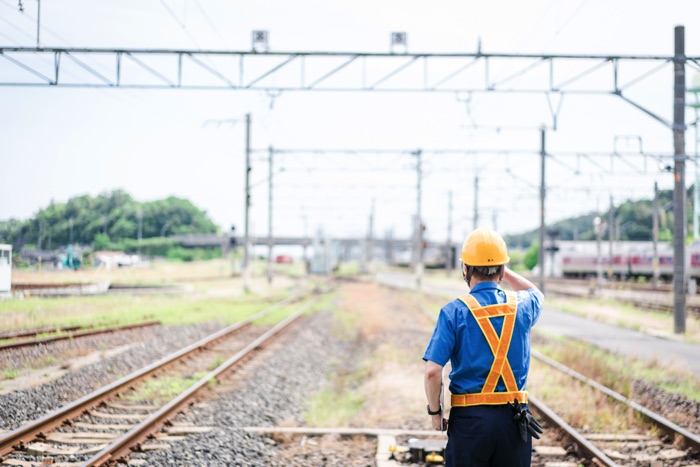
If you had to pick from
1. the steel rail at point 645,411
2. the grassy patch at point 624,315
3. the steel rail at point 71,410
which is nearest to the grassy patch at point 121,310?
the steel rail at point 71,410

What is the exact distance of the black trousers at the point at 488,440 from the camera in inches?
149

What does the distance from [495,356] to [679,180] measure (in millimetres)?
17918

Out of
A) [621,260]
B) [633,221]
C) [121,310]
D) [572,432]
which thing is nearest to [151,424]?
[572,432]

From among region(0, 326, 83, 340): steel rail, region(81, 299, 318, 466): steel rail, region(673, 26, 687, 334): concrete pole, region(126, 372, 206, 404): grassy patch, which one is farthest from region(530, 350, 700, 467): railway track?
region(673, 26, 687, 334): concrete pole

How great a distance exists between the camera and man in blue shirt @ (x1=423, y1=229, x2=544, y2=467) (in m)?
3.81

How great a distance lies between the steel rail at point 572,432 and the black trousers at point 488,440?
3.67 metres

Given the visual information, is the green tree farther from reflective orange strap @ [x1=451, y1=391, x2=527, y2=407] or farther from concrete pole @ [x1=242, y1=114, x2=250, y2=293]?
reflective orange strap @ [x1=451, y1=391, x2=527, y2=407]

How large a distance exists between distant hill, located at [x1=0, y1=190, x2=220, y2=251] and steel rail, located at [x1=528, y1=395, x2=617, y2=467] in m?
7.17

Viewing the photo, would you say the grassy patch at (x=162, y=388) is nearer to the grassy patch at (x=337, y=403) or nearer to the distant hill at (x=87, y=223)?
the grassy patch at (x=337, y=403)

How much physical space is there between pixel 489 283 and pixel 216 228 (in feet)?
109

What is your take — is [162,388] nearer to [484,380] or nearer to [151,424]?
[151,424]

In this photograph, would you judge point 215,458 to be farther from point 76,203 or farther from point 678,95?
point 678,95

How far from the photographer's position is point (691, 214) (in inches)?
Result: 1726

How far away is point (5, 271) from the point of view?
26.8ft
